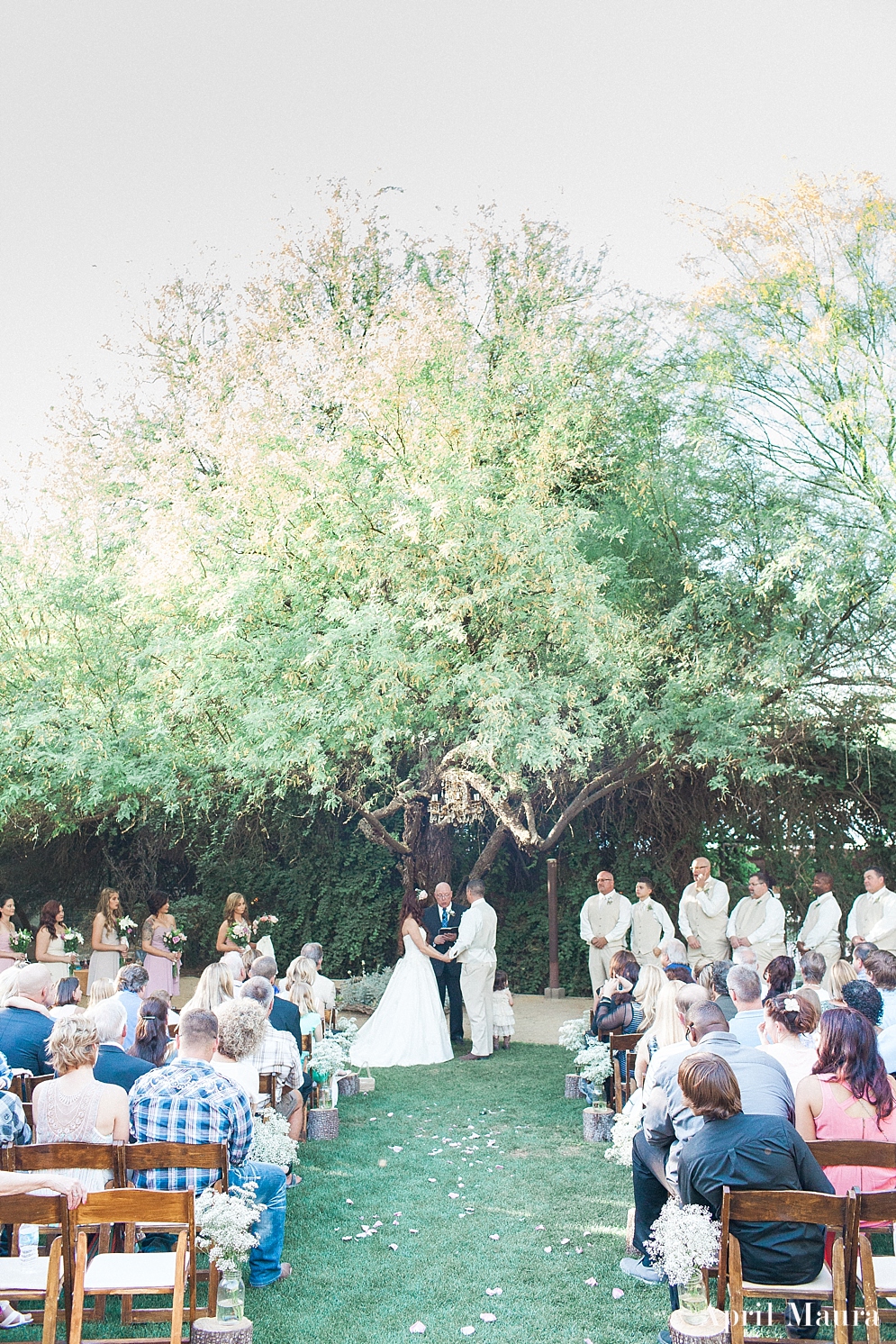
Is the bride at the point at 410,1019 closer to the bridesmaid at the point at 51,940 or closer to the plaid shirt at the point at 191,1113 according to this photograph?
the bridesmaid at the point at 51,940

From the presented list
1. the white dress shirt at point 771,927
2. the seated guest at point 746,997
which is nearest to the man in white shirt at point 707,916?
the white dress shirt at point 771,927

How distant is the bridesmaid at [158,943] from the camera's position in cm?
1047

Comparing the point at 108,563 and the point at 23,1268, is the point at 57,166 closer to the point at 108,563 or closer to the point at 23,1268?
the point at 108,563

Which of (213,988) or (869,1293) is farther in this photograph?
(213,988)

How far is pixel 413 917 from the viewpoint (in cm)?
1021

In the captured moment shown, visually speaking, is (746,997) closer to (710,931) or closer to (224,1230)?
(224,1230)

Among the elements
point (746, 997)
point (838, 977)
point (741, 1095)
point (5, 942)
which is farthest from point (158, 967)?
point (741, 1095)

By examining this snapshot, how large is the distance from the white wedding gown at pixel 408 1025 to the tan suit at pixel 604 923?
192 cm

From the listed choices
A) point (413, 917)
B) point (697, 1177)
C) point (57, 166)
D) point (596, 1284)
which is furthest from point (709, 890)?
point (57, 166)

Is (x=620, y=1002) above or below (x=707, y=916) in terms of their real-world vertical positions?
below

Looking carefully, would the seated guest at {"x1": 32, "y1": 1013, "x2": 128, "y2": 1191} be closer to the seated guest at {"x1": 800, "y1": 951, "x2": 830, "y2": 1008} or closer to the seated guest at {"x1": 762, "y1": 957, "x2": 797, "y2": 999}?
the seated guest at {"x1": 762, "y1": 957, "x2": 797, "y2": 999}

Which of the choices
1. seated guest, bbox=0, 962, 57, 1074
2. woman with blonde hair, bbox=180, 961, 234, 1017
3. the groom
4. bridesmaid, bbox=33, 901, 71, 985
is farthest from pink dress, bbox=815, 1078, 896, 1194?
bridesmaid, bbox=33, 901, 71, 985

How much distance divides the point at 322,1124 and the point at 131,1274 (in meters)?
3.59

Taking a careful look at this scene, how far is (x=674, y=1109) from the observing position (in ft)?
14.2
